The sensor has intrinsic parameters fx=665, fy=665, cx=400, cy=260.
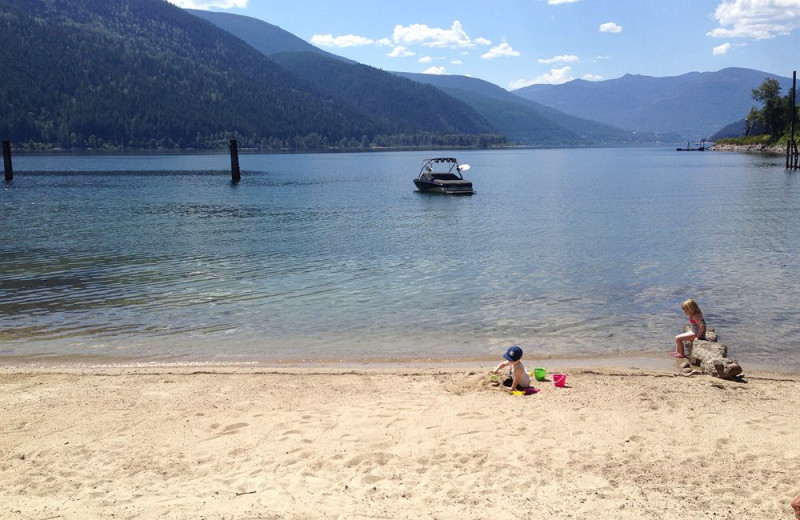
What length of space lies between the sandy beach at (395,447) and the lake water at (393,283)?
10.4ft

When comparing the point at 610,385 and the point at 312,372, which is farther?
the point at 312,372

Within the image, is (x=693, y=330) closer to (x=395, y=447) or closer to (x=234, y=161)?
(x=395, y=447)

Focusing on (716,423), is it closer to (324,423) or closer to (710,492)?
(710,492)

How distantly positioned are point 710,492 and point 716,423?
276 centimetres

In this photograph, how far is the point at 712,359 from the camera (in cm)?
1399

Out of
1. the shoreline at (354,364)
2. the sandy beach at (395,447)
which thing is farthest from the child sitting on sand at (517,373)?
the shoreline at (354,364)

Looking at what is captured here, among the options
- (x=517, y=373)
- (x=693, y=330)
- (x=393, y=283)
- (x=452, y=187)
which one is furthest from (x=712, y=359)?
(x=452, y=187)

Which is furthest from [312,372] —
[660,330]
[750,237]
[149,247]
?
[750,237]

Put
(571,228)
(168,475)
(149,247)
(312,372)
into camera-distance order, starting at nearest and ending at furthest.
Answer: (168,475) → (312,372) → (149,247) → (571,228)

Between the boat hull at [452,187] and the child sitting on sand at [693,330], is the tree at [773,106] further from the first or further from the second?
the child sitting on sand at [693,330]

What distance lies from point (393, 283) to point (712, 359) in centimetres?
1301

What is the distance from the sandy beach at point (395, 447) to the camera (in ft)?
26.9

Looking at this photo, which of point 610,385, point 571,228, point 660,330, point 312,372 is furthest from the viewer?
point 571,228

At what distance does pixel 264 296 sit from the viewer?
22656mm
